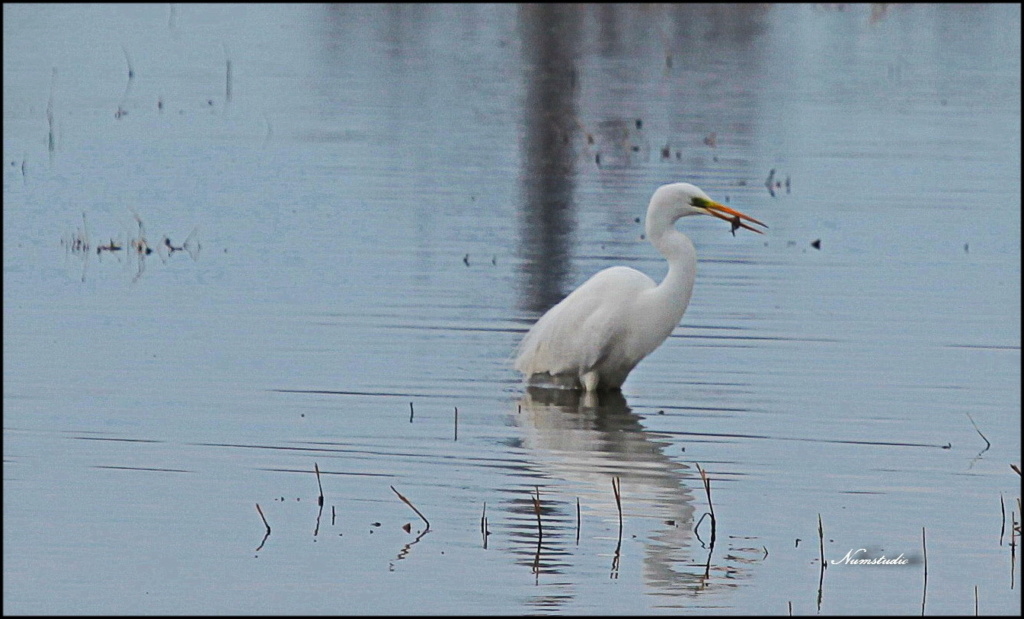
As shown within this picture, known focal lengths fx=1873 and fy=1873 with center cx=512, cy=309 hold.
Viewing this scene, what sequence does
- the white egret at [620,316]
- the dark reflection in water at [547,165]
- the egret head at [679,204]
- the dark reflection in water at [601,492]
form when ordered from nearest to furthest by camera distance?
1. the dark reflection in water at [601,492]
2. the white egret at [620,316]
3. the egret head at [679,204]
4. the dark reflection in water at [547,165]

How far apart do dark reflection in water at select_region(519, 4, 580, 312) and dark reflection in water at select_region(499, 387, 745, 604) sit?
7.21 ft

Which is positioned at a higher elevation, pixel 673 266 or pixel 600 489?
pixel 673 266

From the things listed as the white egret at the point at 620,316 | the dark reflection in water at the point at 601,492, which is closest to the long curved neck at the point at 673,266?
the white egret at the point at 620,316

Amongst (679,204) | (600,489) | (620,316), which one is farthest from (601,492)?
(679,204)

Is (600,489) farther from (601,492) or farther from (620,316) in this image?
(620,316)

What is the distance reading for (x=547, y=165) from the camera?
1644 cm

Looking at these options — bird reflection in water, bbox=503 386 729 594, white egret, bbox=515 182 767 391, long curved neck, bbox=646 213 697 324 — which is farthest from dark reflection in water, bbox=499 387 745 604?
long curved neck, bbox=646 213 697 324

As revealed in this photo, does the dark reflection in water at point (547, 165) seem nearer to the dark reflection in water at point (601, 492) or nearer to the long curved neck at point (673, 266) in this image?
the long curved neck at point (673, 266)

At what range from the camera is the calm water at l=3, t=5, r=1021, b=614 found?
21.3ft

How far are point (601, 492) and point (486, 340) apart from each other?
2871 millimetres

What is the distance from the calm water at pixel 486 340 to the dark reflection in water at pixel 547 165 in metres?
0.06

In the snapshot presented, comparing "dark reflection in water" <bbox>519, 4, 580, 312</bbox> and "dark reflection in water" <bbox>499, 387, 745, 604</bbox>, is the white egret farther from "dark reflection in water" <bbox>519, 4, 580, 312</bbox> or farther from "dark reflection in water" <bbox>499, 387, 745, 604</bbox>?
"dark reflection in water" <bbox>519, 4, 580, 312</bbox>

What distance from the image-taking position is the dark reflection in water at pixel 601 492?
20.6 feet

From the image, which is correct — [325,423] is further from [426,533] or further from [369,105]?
[369,105]
